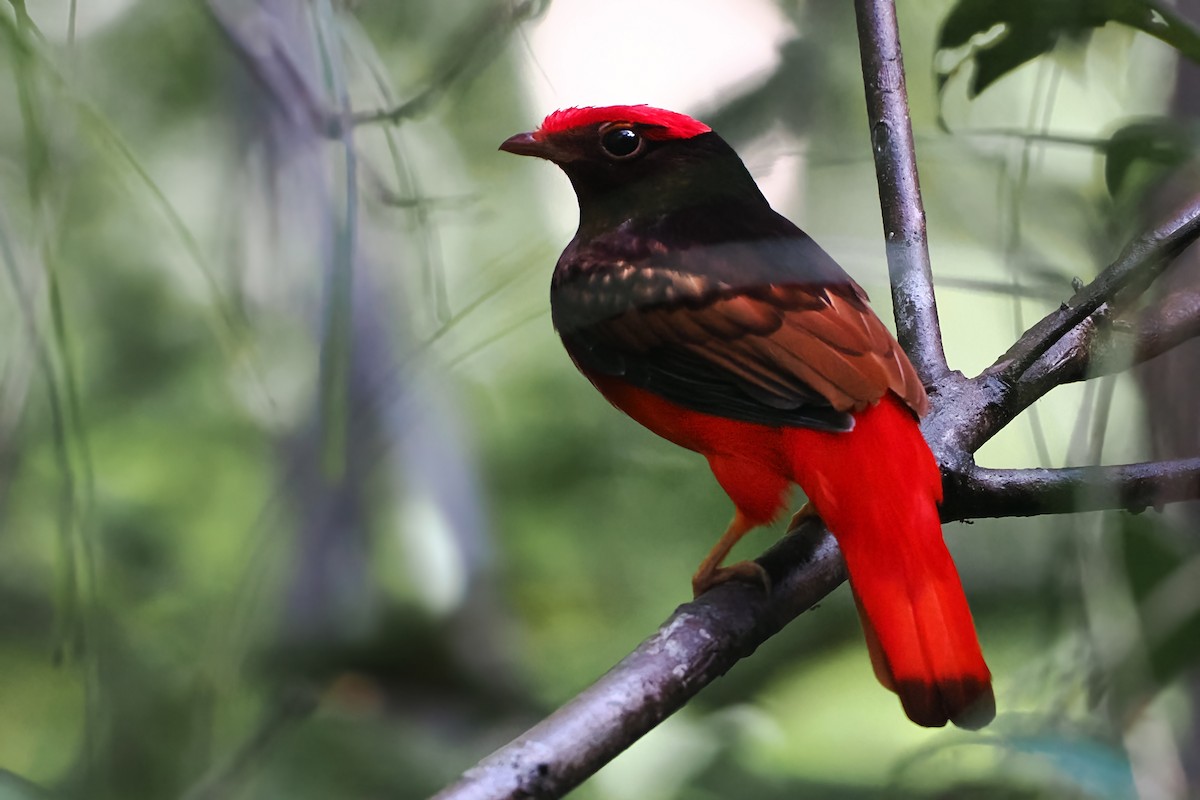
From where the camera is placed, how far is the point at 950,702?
456 millimetres

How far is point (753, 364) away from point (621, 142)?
0.46 feet

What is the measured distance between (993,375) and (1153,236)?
0.15 metres

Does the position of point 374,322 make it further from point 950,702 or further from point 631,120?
point 950,702

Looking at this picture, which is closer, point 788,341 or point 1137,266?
point 1137,266

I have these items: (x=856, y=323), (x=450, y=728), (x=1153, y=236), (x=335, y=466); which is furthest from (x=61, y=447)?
(x=1153, y=236)

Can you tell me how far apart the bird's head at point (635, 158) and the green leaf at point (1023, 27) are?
0.12 metres

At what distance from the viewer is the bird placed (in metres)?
0.48

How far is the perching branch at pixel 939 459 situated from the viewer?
1.36ft

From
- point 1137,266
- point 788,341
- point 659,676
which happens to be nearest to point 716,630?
point 659,676

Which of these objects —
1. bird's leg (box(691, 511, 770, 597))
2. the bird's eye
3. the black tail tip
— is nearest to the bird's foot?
bird's leg (box(691, 511, 770, 597))

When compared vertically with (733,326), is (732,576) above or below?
below

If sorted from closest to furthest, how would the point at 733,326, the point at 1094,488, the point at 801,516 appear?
the point at 1094,488 → the point at 733,326 → the point at 801,516

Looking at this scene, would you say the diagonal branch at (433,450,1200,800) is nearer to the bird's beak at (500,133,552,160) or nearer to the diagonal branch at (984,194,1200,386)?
the diagonal branch at (984,194,1200,386)

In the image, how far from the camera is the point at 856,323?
0.54 metres
